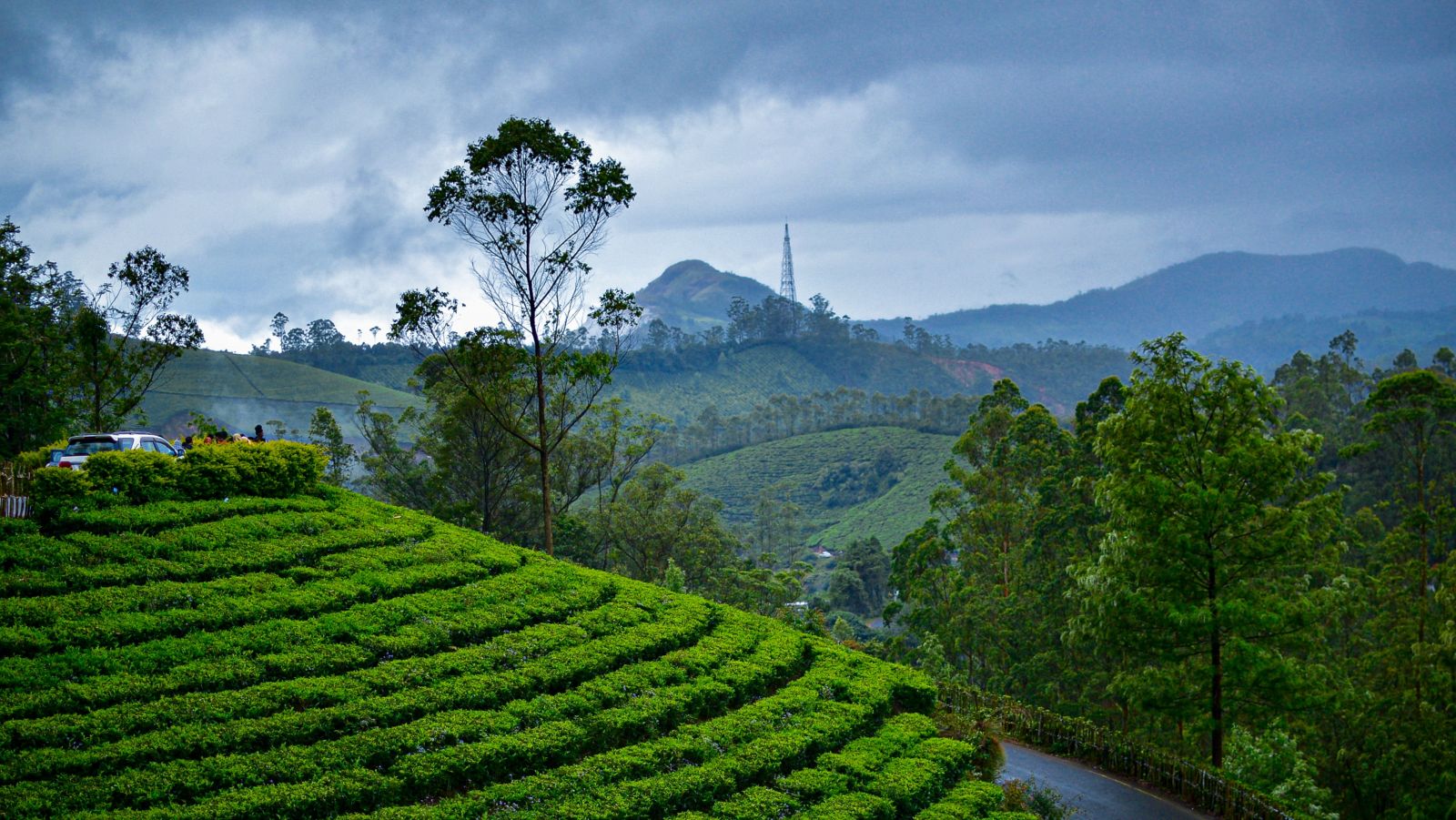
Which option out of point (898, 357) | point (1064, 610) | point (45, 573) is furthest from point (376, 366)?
point (45, 573)

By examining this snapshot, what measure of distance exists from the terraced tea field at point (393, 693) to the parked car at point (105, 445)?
3.10 meters

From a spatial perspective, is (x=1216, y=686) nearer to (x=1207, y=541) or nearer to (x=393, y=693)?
(x=1207, y=541)

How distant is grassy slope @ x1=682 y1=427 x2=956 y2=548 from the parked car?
61.8 metres

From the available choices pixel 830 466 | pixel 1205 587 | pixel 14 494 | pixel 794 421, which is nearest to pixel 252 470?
pixel 14 494

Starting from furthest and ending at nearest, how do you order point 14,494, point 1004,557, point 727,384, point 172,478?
point 727,384
point 1004,557
point 172,478
point 14,494

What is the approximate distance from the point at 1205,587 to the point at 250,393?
95.8 m

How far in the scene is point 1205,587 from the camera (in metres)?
21.5

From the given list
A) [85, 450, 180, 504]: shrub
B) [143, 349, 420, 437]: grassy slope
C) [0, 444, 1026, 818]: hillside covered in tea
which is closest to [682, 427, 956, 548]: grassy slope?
[143, 349, 420, 437]: grassy slope

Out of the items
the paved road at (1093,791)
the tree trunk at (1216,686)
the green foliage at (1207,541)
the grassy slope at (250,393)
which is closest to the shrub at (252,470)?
the paved road at (1093,791)

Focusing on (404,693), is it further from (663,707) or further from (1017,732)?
(1017,732)

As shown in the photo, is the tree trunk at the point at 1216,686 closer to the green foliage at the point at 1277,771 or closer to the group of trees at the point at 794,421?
the green foliage at the point at 1277,771

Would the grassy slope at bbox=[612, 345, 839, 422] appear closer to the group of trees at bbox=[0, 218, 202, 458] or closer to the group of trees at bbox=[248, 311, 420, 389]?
the group of trees at bbox=[248, 311, 420, 389]

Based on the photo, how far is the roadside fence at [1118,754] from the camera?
18062 mm

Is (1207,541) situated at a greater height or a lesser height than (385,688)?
greater
